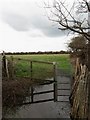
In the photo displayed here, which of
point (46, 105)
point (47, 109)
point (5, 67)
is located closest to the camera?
point (47, 109)

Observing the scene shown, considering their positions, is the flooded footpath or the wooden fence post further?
the wooden fence post

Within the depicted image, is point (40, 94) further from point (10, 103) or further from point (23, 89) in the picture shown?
point (10, 103)

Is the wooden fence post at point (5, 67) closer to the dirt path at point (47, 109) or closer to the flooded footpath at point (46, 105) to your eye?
the flooded footpath at point (46, 105)

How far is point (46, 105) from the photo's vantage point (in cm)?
1195

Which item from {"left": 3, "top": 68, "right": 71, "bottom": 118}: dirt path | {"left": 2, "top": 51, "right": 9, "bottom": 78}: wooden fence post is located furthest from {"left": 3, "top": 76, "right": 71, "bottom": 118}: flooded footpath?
{"left": 2, "top": 51, "right": 9, "bottom": 78}: wooden fence post

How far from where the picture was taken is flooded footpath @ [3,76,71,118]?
10602 mm

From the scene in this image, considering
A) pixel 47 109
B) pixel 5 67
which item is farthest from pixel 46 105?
pixel 5 67

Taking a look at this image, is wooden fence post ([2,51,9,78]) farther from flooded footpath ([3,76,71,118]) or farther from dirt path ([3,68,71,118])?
dirt path ([3,68,71,118])

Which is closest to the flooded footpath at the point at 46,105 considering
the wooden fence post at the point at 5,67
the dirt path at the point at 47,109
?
the dirt path at the point at 47,109

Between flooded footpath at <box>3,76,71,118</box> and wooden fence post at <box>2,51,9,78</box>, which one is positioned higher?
wooden fence post at <box>2,51,9,78</box>

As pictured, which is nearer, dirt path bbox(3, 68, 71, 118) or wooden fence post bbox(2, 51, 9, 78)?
dirt path bbox(3, 68, 71, 118)

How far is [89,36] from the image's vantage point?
10836 millimetres

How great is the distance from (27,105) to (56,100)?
5.26 feet

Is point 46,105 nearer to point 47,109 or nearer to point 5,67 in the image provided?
point 47,109
